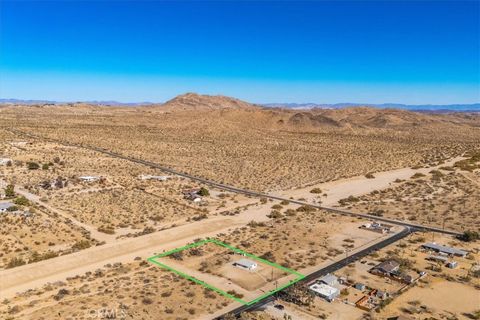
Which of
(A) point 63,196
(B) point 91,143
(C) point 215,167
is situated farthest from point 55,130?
(A) point 63,196

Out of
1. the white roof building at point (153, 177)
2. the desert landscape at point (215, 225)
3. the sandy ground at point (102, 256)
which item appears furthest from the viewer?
the white roof building at point (153, 177)

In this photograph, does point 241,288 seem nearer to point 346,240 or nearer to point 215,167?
point 346,240

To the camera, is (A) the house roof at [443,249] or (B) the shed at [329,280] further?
(A) the house roof at [443,249]

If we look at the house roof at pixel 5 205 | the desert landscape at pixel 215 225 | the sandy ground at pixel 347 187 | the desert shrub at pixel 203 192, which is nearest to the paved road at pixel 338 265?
the desert landscape at pixel 215 225

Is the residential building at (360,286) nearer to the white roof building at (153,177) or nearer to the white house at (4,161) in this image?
the white roof building at (153,177)

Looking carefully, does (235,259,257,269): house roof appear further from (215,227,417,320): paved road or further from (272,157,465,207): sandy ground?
(272,157,465,207): sandy ground

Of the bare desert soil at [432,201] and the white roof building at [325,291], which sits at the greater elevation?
the bare desert soil at [432,201]
